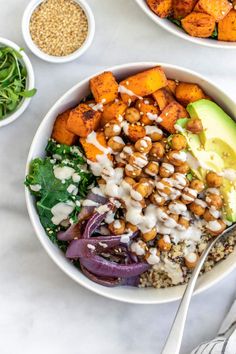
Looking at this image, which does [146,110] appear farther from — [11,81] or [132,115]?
[11,81]

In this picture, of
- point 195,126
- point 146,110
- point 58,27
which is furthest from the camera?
point 58,27

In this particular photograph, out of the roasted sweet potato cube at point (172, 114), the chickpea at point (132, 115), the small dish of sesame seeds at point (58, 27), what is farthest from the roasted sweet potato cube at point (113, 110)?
the small dish of sesame seeds at point (58, 27)

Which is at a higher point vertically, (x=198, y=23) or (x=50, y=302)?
(x=198, y=23)

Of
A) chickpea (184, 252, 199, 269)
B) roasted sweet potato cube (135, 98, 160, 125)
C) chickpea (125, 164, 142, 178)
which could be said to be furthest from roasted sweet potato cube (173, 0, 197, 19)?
chickpea (184, 252, 199, 269)

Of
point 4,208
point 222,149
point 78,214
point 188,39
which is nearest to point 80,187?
point 78,214

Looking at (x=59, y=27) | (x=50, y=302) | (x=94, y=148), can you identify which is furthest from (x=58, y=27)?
(x=50, y=302)

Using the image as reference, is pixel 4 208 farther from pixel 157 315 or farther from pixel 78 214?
pixel 157 315
